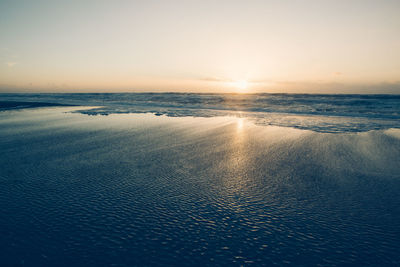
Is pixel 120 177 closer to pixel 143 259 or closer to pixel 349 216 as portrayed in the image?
pixel 143 259

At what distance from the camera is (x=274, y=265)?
275cm

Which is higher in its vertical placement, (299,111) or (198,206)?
(299,111)

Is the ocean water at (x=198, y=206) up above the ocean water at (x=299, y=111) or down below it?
below

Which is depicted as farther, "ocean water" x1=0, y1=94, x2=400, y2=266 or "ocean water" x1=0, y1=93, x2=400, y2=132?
"ocean water" x1=0, y1=93, x2=400, y2=132

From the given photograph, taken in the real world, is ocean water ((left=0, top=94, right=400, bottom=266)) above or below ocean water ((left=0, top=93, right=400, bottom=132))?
below

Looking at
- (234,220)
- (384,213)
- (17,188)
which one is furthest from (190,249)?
(17,188)

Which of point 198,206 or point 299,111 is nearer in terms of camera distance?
point 198,206

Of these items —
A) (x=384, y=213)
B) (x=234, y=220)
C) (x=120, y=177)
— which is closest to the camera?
(x=234, y=220)

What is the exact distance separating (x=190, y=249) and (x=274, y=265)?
106 cm

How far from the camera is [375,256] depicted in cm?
293

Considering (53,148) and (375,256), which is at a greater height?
(53,148)

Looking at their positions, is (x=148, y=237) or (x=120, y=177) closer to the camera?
(x=148, y=237)

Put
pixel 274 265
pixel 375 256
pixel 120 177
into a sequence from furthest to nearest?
1. pixel 120 177
2. pixel 375 256
3. pixel 274 265

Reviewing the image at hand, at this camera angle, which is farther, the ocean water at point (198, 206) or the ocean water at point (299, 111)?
the ocean water at point (299, 111)
